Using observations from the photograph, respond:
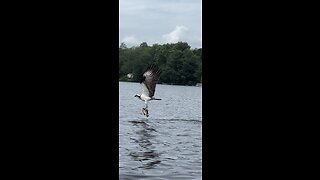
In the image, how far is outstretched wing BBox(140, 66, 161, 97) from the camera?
9.62 metres

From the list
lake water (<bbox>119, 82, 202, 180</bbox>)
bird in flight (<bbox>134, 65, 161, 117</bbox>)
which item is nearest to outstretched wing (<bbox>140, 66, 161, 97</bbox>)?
bird in flight (<bbox>134, 65, 161, 117</bbox>)

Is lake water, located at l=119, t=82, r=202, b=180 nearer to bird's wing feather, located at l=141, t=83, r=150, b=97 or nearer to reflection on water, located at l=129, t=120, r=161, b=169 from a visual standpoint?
reflection on water, located at l=129, t=120, r=161, b=169

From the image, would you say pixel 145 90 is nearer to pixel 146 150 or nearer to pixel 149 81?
pixel 149 81

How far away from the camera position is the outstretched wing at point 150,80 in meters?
9.62

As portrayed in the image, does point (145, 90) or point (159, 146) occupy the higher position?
point (145, 90)

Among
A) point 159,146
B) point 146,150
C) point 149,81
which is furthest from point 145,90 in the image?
point 146,150

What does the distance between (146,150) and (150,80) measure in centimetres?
196

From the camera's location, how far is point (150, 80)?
10.1 m

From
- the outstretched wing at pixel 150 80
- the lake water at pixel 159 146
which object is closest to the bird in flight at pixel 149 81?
the outstretched wing at pixel 150 80


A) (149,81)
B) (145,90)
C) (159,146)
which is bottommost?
(159,146)

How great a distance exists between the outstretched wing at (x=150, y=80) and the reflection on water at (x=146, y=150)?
2.60 ft
